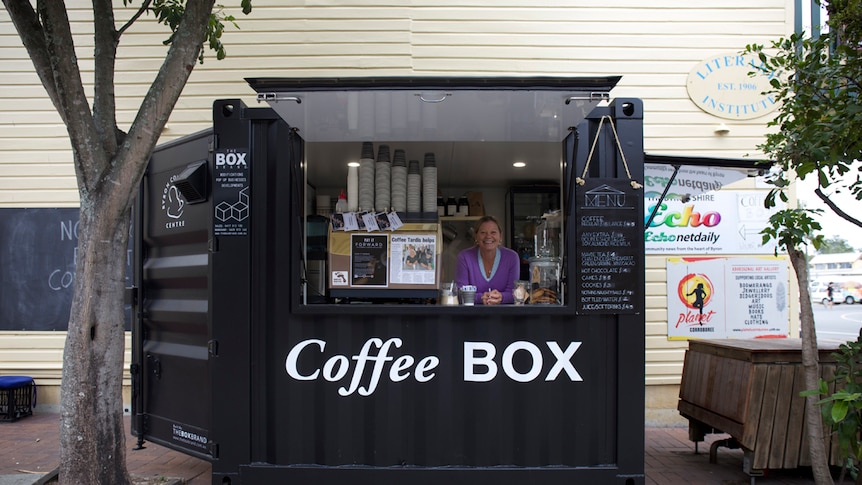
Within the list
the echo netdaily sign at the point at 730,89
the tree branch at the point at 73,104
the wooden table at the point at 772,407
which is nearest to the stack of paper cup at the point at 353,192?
the tree branch at the point at 73,104

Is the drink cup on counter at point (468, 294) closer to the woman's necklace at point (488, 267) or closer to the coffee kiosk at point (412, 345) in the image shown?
the woman's necklace at point (488, 267)

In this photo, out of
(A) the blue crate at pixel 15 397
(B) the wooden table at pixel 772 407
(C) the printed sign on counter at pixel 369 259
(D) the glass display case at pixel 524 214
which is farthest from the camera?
(A) the blue crate at pixel 15 397

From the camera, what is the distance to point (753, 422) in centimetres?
400

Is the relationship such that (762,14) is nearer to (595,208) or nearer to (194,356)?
(595,208)

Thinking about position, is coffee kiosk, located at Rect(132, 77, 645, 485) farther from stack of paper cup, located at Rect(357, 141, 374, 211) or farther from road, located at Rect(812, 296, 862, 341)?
road, located at Rect(812, 296, 862, 341)

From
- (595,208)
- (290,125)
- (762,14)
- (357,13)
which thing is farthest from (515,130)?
(762,14)

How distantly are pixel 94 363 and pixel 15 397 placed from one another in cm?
352

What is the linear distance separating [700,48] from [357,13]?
147 inches

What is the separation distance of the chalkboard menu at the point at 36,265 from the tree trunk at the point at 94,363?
3.14 m

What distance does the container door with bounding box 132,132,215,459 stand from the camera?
11.8 ft

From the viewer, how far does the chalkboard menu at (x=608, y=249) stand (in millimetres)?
3332

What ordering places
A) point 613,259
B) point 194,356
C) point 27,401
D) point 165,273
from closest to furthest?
point 613,259, point 194,356, point 165,273, point 27,401

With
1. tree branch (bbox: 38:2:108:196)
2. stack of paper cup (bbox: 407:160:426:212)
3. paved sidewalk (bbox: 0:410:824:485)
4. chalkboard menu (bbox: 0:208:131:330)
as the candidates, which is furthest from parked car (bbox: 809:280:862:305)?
Result: tree branch (bbox: 38:2:108:196)

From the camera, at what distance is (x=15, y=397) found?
5914 millimetres
